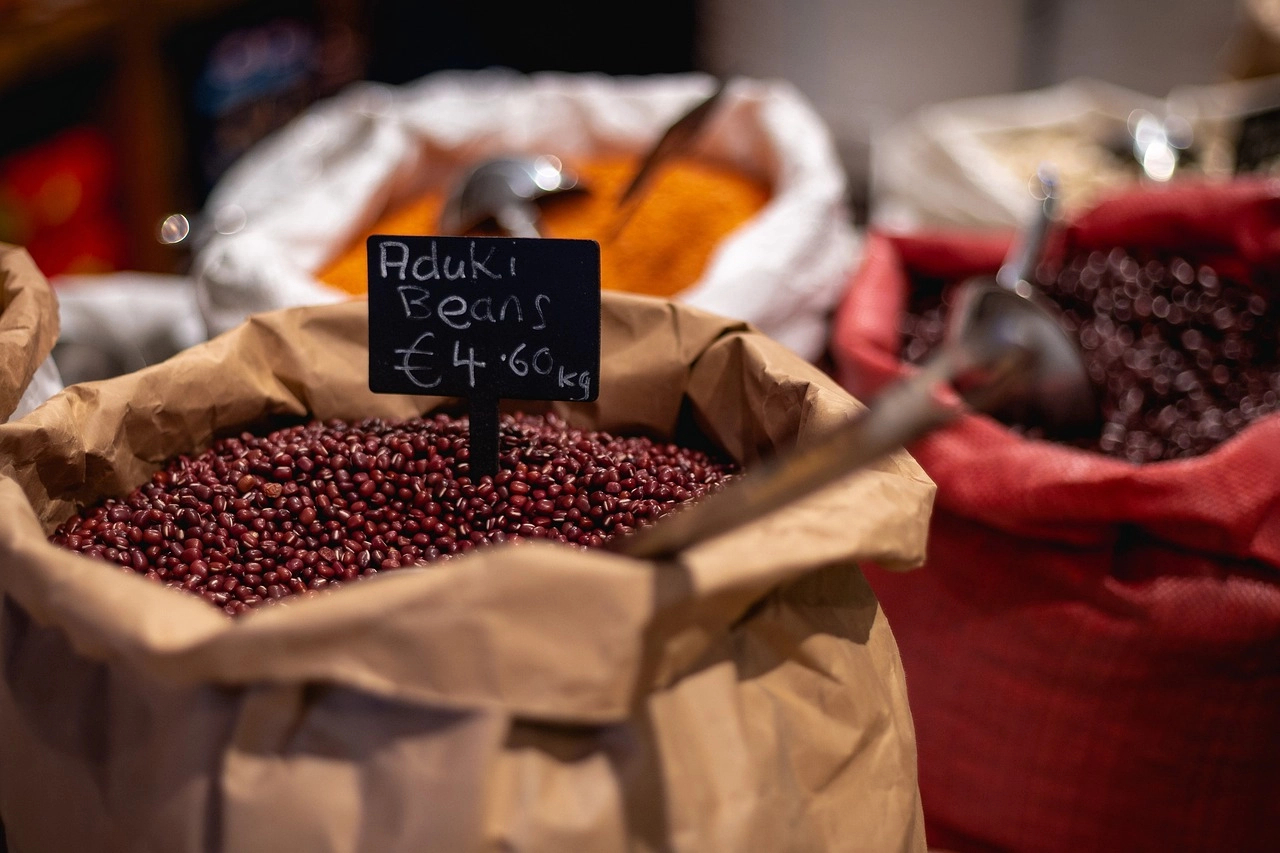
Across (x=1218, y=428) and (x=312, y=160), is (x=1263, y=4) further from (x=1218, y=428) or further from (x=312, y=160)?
(x=312, y=160)

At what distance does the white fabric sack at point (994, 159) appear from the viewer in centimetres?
175

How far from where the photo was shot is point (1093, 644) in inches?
37.9

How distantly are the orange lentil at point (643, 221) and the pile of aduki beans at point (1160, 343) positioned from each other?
0.31 metres

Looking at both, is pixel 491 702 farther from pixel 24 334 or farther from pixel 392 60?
pixel 392 60

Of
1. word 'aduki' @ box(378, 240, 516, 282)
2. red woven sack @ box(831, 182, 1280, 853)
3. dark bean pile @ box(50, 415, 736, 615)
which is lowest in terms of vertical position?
red woven sack @ box(831, 182, 1280, 853)

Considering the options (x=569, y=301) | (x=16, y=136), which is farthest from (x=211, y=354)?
(x=16, y=136)

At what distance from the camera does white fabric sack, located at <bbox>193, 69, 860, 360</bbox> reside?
116cm

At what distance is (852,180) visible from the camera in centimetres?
218

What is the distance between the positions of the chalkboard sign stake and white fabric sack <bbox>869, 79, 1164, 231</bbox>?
114cm

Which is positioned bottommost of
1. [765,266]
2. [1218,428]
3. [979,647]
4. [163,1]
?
[979,647]

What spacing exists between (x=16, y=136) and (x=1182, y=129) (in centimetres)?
239

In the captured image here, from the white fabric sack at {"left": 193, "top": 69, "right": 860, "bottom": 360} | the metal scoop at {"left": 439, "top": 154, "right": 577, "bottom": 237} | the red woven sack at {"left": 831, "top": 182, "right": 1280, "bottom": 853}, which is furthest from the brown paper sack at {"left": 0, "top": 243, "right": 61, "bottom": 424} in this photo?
the red woven sack at {"left": 831, "top": 182, "right": 1280, "bottom": 853}

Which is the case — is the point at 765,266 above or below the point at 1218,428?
above

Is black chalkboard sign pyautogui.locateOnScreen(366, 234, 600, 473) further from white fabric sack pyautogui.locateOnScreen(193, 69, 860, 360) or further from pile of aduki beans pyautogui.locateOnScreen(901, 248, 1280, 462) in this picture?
pile of aduki beans pyautogui.locateOnScreen(901, 248, 1280, 462)
